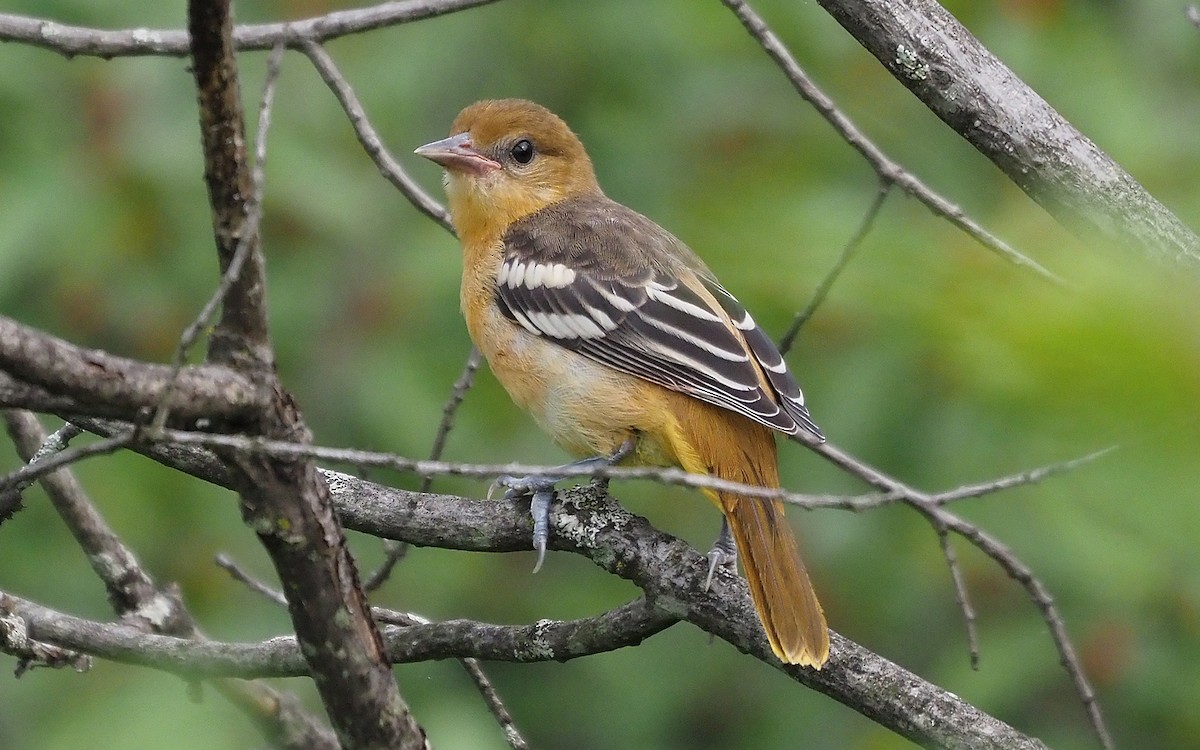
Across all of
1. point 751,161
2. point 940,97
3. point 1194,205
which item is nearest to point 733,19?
point 751,161

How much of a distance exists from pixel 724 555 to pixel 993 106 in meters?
1.40

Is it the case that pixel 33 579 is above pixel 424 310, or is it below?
below

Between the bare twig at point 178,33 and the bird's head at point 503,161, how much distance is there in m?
1.69

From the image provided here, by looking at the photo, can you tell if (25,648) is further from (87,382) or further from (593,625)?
(87,382)

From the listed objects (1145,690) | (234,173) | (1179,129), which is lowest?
(1145,690)

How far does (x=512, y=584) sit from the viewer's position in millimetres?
6414

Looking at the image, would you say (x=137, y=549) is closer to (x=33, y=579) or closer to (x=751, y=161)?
(x=33, y=579)

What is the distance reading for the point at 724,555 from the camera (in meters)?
3.69

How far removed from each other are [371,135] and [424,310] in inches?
92.8

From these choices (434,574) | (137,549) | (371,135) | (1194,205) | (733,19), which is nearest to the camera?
(1194,205)

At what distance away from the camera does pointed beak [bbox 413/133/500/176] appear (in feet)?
17.3

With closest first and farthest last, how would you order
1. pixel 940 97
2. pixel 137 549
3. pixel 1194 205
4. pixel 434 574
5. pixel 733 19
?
1. pixel 1194 205
2. pixel 940 97
3. pixel 137 549
4. pixel 434 574
5. pixel 733 19

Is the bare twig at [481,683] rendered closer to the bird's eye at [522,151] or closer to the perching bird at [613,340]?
the perching bird at [613,340]

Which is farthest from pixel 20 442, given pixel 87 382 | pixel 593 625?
pixel 87 382
